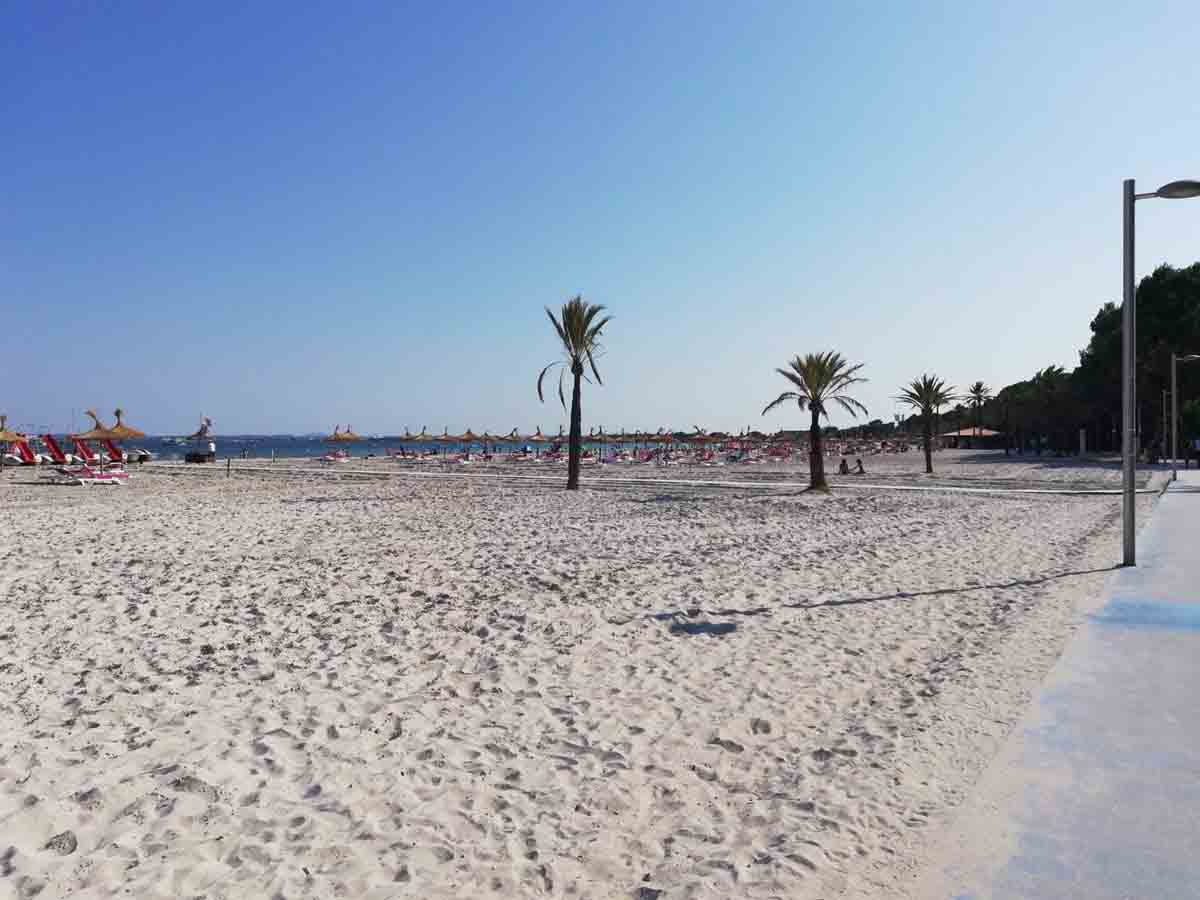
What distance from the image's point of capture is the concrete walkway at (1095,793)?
273 cm

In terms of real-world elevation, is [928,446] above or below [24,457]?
above

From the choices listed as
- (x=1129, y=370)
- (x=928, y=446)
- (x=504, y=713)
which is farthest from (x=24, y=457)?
(x=1129, y=370)

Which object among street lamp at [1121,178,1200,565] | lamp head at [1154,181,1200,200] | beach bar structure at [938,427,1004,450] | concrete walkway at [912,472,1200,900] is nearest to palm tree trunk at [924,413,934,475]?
street lamp at [1121,178,1200,565]

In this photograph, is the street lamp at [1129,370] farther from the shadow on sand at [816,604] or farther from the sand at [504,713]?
the sand at [504,713]

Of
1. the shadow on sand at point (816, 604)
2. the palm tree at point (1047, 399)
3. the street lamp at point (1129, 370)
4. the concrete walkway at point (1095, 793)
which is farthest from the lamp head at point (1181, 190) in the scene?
the palm tree at point (1047, 399)

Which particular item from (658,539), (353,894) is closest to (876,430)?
(658,539)

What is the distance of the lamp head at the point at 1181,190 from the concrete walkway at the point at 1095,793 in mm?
5712

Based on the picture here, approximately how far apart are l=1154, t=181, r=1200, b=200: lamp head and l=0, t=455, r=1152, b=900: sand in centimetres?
456

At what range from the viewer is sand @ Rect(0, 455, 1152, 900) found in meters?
3.13

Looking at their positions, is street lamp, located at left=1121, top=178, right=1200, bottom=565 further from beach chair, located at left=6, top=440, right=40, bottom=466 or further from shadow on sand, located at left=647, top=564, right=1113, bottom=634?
beach chair, located at left=6, top=440, right=40, bottom=466

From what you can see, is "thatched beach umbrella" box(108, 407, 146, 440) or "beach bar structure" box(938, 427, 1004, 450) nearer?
"thatched beach umbrella" box(108, 407, 146, 440)

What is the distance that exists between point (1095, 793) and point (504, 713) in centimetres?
320

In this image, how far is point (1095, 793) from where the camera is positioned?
131 inches

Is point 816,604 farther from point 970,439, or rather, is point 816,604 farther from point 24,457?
point 970,439
